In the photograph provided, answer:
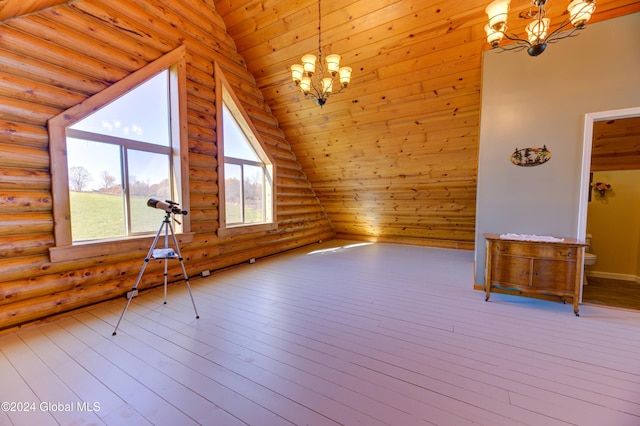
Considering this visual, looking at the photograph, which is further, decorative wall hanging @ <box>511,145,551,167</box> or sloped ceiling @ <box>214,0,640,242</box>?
sloped ceiling @ <box>214,0,640,242</box>

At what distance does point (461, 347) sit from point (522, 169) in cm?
238

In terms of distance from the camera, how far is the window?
14.3 ft

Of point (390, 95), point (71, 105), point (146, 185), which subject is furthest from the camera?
point (390, 95)

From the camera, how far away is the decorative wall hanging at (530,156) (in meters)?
3.10

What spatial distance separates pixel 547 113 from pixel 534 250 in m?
1.64

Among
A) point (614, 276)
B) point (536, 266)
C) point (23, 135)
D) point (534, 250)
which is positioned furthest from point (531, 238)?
point (23, 135)

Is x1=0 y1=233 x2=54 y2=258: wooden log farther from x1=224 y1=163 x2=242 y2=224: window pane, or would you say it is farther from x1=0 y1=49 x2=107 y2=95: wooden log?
x1=224 y1=163 x2=242 y2=224: window pane

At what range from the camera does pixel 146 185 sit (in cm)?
353

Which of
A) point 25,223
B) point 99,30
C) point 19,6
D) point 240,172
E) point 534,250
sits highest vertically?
point 99,30

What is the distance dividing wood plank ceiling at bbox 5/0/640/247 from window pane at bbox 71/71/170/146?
3.27 ft

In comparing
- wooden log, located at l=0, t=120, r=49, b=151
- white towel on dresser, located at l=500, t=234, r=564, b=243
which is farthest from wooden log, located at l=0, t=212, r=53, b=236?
white towel on dresser, located at l=500, t=234, r=564, b=243

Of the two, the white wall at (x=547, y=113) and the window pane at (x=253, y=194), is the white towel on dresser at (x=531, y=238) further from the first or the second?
the window pane at (x=253, y=194)

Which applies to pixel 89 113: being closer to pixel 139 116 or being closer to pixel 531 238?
pixel 139 116

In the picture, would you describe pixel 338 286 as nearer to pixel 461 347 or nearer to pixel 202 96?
pixel 461 347
